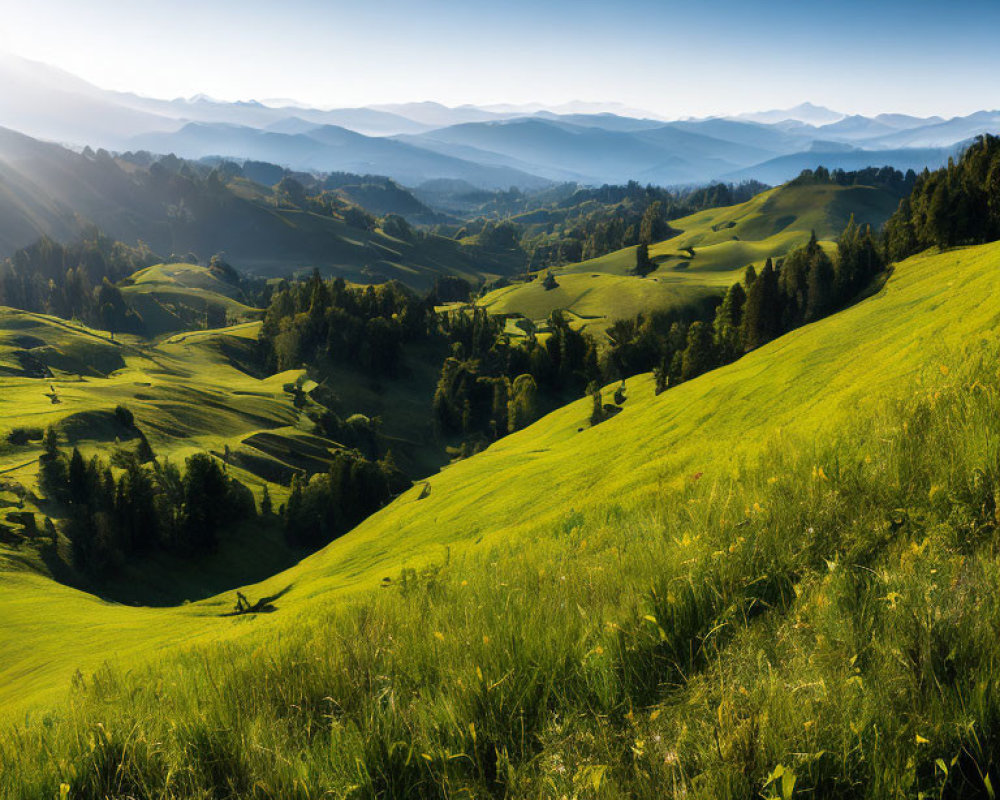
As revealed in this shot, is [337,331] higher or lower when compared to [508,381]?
higher

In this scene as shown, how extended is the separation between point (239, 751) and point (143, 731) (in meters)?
0.76

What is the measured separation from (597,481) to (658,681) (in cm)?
1775

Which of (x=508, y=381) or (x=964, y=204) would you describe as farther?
(x=508, y=381)

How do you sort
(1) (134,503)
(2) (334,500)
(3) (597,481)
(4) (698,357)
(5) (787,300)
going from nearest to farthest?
(3) (597,481) < (4) (698,357) < (1) (134,503) < (5) (787,300) < (2) (334,500)

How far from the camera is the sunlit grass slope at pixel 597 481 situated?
12789 millimetres

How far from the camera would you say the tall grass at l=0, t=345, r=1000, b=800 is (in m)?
2.85

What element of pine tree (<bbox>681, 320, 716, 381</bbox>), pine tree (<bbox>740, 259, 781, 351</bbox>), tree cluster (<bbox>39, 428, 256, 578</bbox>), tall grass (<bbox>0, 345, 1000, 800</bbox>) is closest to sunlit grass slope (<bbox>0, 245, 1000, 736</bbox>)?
tall grass (<bbox>0, 345, 1000, 800</bbox>)

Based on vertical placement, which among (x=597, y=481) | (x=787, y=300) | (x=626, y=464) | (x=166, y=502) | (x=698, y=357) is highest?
(x=787, y=300)

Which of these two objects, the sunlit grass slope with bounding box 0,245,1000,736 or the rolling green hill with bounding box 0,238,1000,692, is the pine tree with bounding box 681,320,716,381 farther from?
the sunlit grass slope with bounding box 0,245,1000,736

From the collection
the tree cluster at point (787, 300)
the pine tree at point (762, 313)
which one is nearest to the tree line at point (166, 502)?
the tree cluster at point (787, 300)

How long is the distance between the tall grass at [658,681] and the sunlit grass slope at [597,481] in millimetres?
2333

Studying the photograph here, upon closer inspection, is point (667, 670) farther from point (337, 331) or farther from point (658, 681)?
point (337, 331)

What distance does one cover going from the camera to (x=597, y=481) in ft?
70.5

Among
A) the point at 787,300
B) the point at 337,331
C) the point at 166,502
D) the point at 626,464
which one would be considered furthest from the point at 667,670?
the point at 337,331
